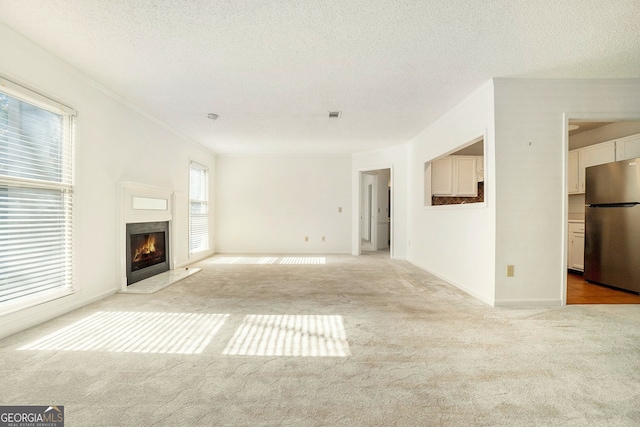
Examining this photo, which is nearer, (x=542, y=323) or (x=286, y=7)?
(x=286, y=7)

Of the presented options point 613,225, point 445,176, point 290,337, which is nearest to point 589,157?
point 613,225

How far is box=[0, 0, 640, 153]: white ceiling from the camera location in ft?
6.75

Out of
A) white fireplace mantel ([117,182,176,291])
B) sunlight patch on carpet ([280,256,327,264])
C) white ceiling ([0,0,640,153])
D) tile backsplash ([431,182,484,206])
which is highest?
white ceiling ([0,0,640,153])

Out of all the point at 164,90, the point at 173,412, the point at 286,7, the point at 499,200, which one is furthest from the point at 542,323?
the point at 164,90

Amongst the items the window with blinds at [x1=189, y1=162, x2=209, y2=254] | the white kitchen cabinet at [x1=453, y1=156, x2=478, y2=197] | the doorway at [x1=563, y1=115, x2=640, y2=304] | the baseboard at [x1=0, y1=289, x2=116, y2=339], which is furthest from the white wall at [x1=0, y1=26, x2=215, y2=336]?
the white kitchen cabinet at [x1=453, y1=156, x2=478, y2=197]

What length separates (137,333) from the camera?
239 cm

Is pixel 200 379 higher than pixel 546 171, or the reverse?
pixel 546 171

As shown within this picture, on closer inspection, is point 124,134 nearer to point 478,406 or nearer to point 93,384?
point 93,384

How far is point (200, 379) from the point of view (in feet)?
5.61

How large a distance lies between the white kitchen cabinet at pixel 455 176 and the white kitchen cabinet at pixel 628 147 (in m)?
2.34

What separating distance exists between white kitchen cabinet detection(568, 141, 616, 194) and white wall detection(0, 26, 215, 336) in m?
6.98

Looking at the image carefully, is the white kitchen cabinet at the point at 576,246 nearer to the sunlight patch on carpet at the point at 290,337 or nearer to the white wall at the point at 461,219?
the white wall at the point at 461,219

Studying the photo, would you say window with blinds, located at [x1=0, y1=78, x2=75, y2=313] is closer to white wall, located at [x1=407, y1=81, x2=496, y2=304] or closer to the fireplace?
the fireplace

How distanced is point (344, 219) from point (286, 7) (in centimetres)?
556
